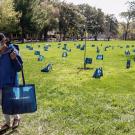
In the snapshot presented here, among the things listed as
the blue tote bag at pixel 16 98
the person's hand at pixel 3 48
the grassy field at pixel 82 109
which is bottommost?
the grassy field at pixel 82 109

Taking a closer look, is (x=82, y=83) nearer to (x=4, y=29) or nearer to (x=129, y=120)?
(x=129, y=120)

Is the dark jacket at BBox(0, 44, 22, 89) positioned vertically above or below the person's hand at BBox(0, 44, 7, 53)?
below

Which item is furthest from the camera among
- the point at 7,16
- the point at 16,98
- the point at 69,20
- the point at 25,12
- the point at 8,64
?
the point at 69,20

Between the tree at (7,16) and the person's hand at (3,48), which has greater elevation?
the tree at (7,16)

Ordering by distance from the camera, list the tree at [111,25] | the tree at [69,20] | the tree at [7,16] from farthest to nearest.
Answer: the tree at [111,25] → the tree at [69,20] → the tree at [7,16]

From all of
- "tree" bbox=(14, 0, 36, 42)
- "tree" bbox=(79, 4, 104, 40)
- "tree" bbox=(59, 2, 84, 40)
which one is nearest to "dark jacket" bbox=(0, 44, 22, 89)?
"tree" bbox=(14, 0, 36, 42)

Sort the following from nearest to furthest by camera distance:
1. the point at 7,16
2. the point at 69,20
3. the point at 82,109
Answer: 1. the point at 82,109
2. the point at 7,16
3. the point at 69,20

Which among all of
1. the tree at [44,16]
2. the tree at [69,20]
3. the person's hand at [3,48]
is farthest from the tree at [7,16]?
the person's hand at [3,48]

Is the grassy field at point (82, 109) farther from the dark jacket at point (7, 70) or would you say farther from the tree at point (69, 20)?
the tree at point (69, 20)

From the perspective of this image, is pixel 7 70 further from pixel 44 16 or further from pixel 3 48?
pixel 44 16

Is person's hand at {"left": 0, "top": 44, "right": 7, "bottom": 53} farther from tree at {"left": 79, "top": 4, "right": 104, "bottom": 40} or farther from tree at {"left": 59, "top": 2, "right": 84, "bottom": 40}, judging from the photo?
tree at {"left": 79, "top": 4, "right": 104, "bottom": 40}

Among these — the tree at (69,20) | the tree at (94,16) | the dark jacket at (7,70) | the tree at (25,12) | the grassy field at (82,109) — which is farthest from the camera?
the tree at (94,16)

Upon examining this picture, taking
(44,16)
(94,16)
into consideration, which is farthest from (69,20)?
(44,16)

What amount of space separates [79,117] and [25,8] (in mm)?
73219
